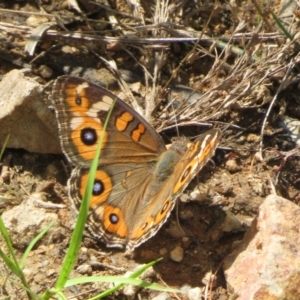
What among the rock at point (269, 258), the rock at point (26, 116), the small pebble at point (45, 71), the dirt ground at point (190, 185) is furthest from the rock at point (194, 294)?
the small pebble at point (45, 71)

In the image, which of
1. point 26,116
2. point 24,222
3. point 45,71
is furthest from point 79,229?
point 45,71

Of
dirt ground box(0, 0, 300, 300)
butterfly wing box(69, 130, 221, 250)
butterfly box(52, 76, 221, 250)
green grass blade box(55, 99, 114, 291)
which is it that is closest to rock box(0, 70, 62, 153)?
dirt ground box(0, 0, 300, 300)

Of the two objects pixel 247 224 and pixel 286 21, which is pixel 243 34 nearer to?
pixel 286 21

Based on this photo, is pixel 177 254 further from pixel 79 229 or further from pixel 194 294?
pixel 79 229

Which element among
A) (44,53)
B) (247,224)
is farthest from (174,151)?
(44,53)

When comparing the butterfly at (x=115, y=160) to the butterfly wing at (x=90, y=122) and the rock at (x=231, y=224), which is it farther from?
the rock at (x=231, y=224)

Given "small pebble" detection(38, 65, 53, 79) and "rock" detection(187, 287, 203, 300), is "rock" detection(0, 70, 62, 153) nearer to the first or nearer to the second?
"small pebble" detection(38, 65, 53, 79)
